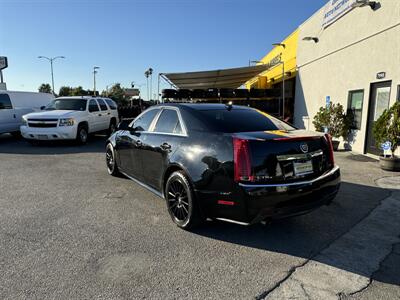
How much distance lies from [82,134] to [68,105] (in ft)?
4.60

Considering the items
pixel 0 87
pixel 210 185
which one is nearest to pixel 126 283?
pixel 210 185

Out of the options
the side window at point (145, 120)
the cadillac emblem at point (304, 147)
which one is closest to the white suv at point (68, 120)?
the side window at point (145, 120)

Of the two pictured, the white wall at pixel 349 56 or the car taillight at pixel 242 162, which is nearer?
the car taillight at pixel 242 162

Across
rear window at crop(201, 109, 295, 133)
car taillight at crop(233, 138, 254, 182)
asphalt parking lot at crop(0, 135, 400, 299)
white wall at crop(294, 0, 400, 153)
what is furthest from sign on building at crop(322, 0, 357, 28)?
car taillight at crop(233, 138, 254, 182)

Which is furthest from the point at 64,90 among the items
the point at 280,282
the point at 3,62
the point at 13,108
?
the point at 280,282

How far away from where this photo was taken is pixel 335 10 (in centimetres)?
1123

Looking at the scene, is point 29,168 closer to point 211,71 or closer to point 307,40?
point 307,40

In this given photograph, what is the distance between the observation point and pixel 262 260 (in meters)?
3.19

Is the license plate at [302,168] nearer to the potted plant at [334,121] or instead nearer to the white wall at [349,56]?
the white wall at [349,56]

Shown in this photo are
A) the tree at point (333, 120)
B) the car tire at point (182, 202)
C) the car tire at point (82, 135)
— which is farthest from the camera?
the car tire at point (82, 135)

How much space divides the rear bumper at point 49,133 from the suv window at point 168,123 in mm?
7014

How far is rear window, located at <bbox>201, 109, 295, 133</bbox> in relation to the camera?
376cm

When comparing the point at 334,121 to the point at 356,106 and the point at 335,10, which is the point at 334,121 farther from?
the point at 335,10

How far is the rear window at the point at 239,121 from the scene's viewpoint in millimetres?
3758
